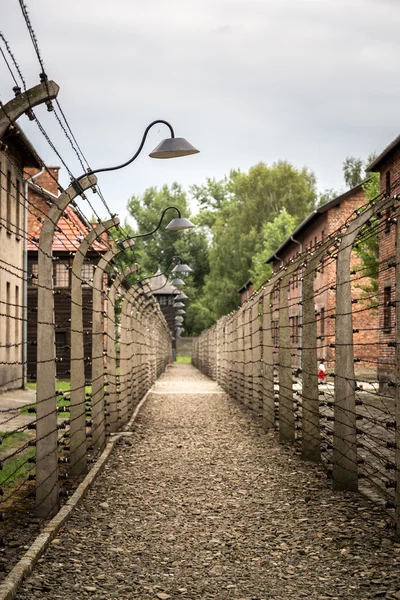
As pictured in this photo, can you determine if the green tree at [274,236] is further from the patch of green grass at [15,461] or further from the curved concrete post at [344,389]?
the curved concrete post at [344,389]

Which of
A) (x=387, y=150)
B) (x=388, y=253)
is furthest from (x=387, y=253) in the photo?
(x=387, y=150)

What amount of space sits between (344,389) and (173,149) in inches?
138

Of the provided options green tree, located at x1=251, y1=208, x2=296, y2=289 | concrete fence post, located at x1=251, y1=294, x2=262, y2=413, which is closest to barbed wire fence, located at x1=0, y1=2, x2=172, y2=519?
concrete fence post, located at x1=251, y1=294, x2=262, y2=413

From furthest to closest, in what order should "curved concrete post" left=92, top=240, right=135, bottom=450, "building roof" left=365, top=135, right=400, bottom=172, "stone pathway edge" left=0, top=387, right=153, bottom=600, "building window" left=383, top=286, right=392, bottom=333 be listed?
"building window" left=383, top=286, right=392, bottom=333, "building roof" left=365, top=135, right=400, bottom=172, "curved concrete post" left=92, top=240, right=135, bottom=450, "stone pathway edge" left=0, top=387, right=153, bottom=600

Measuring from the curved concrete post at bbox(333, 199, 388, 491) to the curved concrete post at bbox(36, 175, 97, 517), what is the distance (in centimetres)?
252

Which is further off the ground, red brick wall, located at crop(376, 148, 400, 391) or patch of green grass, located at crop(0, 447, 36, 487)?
red brick wall, located at crop(376, 148, 400, 391)

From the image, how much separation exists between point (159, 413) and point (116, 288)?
19.9 feet

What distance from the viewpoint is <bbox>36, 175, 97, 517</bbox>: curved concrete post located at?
7.75 m

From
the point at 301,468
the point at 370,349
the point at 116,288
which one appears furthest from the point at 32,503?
the point at 370,349

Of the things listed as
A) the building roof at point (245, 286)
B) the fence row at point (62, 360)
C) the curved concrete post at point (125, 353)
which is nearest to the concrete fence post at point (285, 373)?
the fence row at point (62, 360)

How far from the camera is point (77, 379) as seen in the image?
10180mm

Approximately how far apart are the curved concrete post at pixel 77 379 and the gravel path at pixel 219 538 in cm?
33

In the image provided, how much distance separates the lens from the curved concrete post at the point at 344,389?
28.3 feet

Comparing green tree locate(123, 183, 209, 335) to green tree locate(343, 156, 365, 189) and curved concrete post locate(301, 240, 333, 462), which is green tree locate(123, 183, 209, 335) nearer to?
green tree locate(343, 156, 365, 189)
